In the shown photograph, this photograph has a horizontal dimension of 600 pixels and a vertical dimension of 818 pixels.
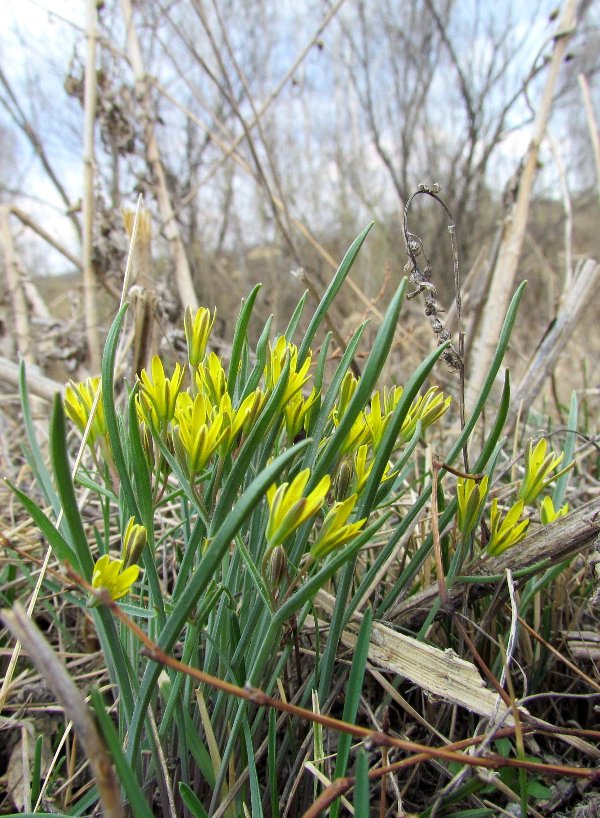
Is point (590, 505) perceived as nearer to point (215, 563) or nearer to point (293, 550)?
point (293, 550)

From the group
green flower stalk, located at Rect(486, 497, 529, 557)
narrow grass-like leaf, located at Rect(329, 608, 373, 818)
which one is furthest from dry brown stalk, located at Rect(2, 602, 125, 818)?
green flower stalk, located at Rect(486, 497, 529, 557)

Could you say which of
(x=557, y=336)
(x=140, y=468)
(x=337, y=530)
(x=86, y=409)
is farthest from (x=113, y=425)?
(x=557, y=336)

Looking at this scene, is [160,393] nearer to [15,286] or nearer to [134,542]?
[134,542]

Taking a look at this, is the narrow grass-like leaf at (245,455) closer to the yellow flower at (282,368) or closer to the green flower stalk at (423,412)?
the yellow flower at (282,368)

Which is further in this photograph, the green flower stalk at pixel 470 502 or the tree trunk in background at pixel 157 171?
the tree trunk in background at pixel 157 171

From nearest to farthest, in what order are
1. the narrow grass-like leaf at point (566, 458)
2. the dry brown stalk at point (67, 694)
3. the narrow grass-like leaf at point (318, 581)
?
the dry brown stalk at point (67, 694)
the narrow grass-like leaf at point (318, 581)
the narrow grass-like leaf at point (566, 458)

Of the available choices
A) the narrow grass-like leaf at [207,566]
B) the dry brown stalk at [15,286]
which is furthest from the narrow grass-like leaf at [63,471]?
the dry brown stalk at [15,286]

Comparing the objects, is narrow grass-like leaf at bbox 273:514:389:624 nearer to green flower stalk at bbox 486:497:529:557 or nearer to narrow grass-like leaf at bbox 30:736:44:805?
green flower stalk at bbox 486:497:529:557
